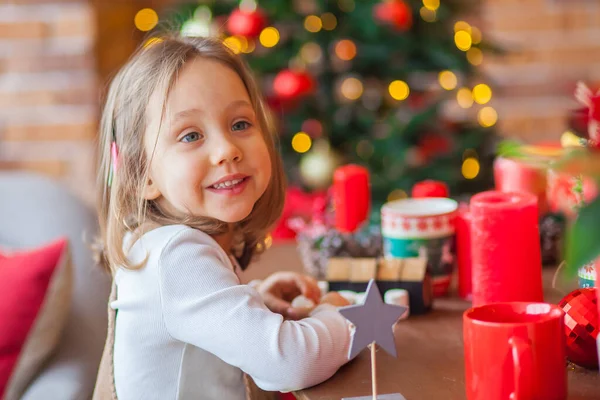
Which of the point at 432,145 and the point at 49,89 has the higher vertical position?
the point at 49,89

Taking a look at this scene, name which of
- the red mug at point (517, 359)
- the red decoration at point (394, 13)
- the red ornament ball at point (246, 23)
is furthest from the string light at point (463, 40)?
the red mug at point (517, 359)

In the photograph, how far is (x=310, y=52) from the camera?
3.12 m

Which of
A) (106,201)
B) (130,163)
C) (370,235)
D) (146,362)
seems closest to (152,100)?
(130,163)

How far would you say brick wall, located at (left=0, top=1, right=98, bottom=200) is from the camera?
10.6ft

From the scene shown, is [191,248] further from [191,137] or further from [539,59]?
[539,59]

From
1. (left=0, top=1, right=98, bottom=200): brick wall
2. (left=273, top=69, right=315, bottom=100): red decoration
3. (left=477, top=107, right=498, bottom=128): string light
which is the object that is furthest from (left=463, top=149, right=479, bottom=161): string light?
(left=0, top=1, right=98, bottom=200): brick wall

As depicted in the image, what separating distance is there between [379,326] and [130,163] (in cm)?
49

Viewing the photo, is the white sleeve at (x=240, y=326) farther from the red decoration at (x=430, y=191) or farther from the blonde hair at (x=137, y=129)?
the red decoration at (x=430, y=191)

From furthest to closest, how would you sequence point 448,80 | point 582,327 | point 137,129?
point 448,80 → point 137,129 → point 582,327

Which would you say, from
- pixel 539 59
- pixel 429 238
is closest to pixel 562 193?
pixel 429 238

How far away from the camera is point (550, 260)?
147cm

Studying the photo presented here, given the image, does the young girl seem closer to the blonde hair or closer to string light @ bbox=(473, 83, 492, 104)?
the blonde hair

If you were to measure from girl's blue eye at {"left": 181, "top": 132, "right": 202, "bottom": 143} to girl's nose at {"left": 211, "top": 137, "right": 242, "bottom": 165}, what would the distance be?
3cm

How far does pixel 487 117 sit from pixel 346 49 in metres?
0.67
